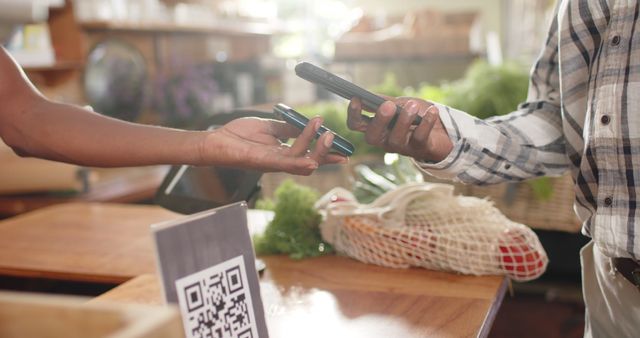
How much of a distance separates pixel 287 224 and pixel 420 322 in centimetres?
44

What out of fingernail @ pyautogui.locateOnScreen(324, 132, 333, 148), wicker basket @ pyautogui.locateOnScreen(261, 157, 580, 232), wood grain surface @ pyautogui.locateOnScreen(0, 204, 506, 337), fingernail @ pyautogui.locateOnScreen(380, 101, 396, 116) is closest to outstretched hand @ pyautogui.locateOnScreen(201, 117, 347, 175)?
fingernail @ pyautogui.locateOnScreen(324, 132, 333, 148)

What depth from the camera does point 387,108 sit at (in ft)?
3.27

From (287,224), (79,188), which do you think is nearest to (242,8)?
(79,188)

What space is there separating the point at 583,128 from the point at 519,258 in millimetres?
264

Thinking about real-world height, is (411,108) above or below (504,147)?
above

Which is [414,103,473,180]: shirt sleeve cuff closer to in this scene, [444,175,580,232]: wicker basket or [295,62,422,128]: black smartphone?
[295,62,422,128]: black smartphone

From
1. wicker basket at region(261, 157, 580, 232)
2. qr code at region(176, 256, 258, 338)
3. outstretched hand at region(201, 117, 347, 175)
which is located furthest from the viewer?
wicker basket at region(261, 157, 580, 232)

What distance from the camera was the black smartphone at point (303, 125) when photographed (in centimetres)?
92

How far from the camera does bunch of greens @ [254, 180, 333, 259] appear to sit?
1.41 meters

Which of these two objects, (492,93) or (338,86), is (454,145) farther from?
(492,93)

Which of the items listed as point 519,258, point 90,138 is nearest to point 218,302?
point 90,138

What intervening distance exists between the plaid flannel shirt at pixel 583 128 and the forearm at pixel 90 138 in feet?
1.52

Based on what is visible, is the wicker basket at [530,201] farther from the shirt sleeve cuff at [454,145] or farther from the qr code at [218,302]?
the qr code at [218,302]

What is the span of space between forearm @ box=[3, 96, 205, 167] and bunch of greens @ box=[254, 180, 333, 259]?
521 millimetres
